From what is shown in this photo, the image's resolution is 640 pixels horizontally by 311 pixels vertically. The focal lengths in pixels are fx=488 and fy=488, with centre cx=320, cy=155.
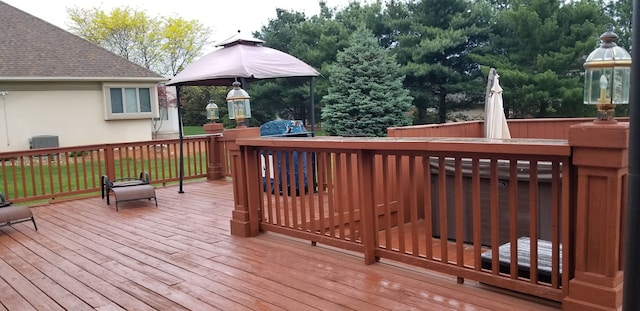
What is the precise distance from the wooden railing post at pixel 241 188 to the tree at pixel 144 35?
20737 millimetres

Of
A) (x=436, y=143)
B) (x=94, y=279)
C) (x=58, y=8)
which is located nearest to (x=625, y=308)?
(x=436, y=143)

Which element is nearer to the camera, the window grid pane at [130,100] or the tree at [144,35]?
the window grid pane at [130,100]

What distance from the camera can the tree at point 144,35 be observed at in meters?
22.6

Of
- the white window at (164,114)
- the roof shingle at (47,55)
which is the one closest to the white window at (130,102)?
the roof shingle at (47,55)

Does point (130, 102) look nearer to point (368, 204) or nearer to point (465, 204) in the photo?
point (465, 204)

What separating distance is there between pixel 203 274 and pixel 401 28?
56.2ft

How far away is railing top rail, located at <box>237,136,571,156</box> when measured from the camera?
7.89ft

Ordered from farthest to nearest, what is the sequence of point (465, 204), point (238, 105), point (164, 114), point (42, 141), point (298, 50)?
point (298, 50) → point (164, 114) → point (42, 141) → point (238, 105) → point (465, 204)

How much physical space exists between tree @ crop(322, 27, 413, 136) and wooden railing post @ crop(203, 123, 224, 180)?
324 inches

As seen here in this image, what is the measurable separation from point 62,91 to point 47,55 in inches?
51.9

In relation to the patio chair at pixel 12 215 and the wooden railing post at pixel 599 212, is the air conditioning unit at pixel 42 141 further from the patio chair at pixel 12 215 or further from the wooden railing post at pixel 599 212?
the wooden railing post at pixel 599 212

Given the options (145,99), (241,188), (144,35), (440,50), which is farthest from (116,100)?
(241,188)

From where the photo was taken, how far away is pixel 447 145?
277cm

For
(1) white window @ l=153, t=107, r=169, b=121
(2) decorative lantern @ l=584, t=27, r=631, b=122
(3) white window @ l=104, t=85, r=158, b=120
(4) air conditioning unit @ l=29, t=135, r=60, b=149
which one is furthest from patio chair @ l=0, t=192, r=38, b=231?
(1) white window @ l=153, t=107, r=169, b=121
